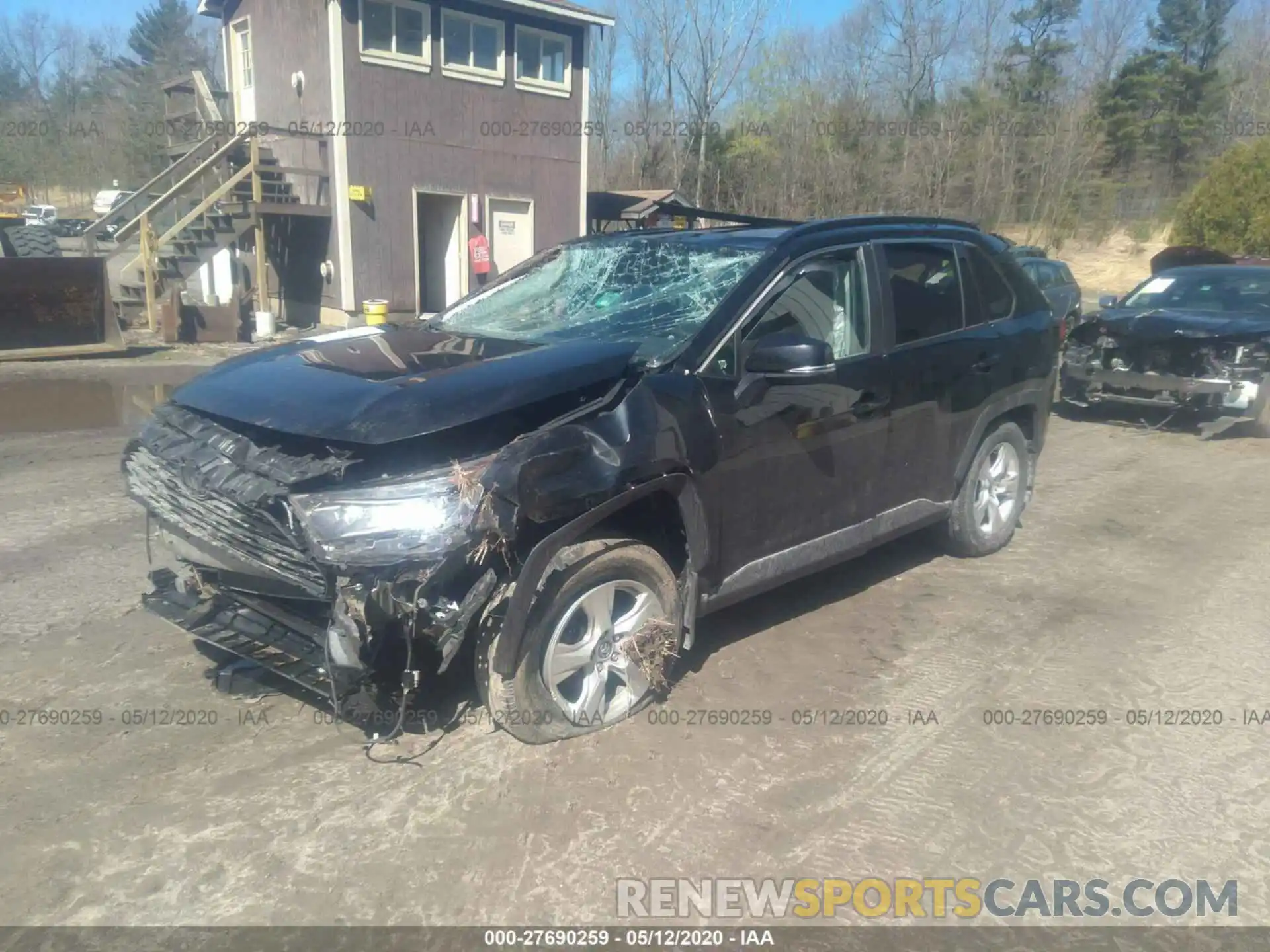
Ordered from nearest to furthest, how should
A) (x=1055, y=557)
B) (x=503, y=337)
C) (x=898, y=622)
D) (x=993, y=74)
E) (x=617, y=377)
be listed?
1. (x=617, y=377)
2. (x=503, y=337)
3. (x=898, y=622)
4. (x=1055, y=557)
5. (x=993, y=74)

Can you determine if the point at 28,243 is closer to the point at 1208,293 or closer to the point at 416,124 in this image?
the point at 416,124

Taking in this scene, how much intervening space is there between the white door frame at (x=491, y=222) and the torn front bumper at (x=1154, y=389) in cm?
1223

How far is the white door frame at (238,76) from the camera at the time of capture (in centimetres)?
2023

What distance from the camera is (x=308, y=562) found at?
3.21m

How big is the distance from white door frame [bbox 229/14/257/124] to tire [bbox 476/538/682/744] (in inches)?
778

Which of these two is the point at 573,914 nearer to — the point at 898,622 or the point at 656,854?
the point at 656,854

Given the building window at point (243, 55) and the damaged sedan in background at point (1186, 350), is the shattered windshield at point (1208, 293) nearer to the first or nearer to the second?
the damaged sedan in background at point (1186, 350)

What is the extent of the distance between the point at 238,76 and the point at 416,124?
5.16 metres

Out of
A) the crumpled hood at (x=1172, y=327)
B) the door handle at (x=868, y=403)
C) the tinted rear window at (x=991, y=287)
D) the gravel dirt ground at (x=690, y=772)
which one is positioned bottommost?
the gravel dirt ground at (x=690, y=772)

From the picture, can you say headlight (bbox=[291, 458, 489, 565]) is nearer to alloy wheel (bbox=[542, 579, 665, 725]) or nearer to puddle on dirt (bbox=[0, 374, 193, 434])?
alloy wheel (bbox=[542, 579, 665, 725])

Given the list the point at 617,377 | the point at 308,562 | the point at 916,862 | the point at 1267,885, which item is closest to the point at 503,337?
the point at 617,377

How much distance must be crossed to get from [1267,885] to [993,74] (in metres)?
45.1

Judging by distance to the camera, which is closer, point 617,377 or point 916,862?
point 916,862

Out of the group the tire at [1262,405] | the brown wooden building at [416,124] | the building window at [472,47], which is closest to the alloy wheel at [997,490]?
the tire at [1262,405]
